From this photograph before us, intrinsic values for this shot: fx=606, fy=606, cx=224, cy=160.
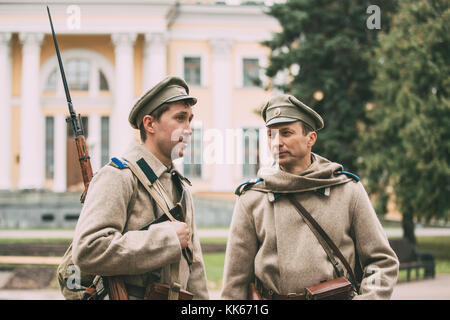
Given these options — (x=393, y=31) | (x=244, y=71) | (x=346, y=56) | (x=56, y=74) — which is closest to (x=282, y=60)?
(x=346, y=56)

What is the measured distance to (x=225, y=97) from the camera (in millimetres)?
33531

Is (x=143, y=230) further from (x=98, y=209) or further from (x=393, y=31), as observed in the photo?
(x=393, y=31)

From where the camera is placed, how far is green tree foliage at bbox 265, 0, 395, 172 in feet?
56.7

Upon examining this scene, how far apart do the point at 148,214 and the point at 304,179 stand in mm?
786

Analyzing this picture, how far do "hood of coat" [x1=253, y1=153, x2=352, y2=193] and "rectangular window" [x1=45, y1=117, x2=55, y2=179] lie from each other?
31121 millimetres

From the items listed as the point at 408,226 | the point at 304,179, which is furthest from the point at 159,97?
the point at 408,226

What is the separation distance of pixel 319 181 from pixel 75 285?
4.12ft

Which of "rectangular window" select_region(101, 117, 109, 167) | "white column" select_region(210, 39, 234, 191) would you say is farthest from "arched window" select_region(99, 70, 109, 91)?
"white column" select_region(210, 39, 234, 191)

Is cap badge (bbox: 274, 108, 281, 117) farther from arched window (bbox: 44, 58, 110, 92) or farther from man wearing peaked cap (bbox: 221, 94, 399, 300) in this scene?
arched window (bbox: 44, 58, 110, 92)

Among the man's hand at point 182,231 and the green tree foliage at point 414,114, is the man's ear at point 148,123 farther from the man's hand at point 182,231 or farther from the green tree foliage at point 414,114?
the green tree foliage at point 414,114

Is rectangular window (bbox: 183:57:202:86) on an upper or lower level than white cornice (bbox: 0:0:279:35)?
lower

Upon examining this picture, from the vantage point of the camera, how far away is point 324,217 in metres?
2.98

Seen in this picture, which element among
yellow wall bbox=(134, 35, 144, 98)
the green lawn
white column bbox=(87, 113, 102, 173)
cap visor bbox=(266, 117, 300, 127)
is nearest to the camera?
cap visor bbox=(266, 117, 300, 127)

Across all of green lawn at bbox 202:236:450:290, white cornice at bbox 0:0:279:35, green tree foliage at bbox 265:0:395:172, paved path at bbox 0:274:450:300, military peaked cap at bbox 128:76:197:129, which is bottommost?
green lawn at bbox 202:236:450:290
